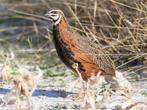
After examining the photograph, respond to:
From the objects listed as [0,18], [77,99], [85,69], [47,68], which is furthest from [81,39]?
[0,18]

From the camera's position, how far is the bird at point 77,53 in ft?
22.4

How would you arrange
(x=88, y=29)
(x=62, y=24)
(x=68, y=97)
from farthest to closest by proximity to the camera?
(x=88, y=29) < (x=62, y=24) < (x=68, y=97)

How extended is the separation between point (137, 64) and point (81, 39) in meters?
0.99

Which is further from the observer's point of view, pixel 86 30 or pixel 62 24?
pixel 86 30

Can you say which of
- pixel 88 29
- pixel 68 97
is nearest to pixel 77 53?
pixel 68 97

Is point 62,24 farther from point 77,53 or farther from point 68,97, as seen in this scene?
point 68,97

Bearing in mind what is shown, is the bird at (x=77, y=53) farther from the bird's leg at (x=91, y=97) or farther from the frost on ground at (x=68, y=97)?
the bird's leg at (x=91, y=97)

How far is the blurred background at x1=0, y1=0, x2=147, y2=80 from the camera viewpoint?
7.68 metres

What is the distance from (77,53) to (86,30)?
1.63 metres

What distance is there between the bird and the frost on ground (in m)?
0.20

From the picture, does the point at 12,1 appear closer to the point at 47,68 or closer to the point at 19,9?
the point at 19,9

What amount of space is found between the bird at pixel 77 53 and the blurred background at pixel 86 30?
1.03 feet

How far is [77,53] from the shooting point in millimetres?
6871

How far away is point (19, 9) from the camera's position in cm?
1051
